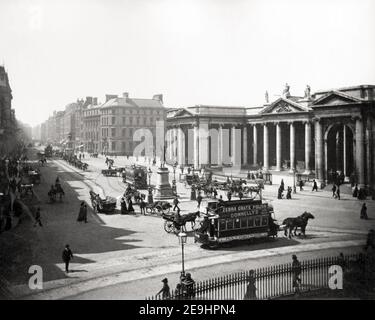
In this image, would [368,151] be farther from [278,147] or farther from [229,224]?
[229,224]

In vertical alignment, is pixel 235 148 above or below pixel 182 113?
below

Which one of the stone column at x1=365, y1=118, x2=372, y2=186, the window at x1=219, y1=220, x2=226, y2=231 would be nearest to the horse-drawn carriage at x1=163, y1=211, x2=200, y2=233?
the window at x1=219, y1=220, x2=226, y2=231

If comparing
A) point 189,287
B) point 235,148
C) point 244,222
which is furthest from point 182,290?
point 235,148

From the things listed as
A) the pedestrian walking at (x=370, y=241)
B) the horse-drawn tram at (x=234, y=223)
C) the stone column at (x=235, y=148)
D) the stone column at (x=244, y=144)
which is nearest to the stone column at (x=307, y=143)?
the stone column at (x=244, y=144)

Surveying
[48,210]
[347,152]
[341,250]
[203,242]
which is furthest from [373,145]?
[48,210]

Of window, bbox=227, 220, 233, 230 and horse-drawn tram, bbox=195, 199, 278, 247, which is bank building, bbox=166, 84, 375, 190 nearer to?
horse-drawn tram, bbox=195, 199, 278, 247

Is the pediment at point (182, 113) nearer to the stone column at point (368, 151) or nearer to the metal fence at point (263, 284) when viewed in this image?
the stone column at point (368, 151)
